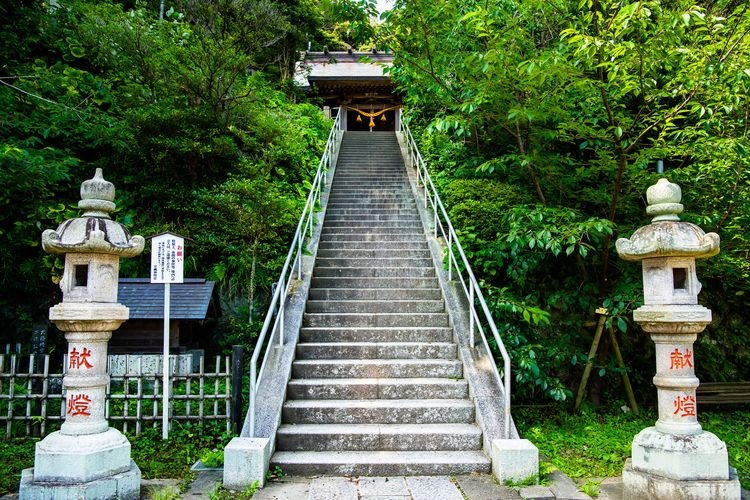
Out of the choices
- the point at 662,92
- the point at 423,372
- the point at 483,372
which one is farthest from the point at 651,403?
the point at 662,92

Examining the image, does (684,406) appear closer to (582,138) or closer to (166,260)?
(582,138)

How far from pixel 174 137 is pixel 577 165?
23.3 ft

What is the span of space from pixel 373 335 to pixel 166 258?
2.78m

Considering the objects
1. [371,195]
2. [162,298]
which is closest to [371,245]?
[371,195]

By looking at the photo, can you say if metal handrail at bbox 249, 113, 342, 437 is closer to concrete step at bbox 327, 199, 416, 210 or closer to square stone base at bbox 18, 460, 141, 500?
concrete step at bbox 327, 199, 416, 210

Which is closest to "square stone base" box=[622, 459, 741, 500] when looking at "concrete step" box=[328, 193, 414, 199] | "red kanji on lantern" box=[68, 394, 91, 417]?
"red kanji on lantern" box=[68, 394, 91, 417]

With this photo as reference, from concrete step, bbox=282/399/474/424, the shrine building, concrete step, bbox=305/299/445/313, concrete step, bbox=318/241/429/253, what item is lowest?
concrete step, bbox=282/399/474/424

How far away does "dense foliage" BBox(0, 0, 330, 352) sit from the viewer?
6961 mm

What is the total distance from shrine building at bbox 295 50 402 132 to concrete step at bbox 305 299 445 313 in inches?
631

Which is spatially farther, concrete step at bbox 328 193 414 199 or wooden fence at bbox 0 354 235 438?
concrete step at bbox 328 193 414 199

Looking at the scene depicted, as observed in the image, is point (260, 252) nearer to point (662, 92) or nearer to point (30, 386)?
point (30, 386)

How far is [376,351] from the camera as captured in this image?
222 inches

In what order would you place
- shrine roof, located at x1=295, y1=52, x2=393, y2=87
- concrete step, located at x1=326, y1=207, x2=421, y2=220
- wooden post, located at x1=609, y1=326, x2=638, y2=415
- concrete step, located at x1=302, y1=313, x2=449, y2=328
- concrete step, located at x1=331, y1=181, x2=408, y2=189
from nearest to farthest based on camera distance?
concrete step, located at x1=302, y1=313, x2=449, y2=328 < wooden post, located at x1=609, y1=326, x2=638, y2=415 < concrete step, located at x1=326, y1=207, x2=421, y2=220 < concrete step, located at x1=331, y1=181, x2=408, y2=189 < shrine roof, located at x1=295, y1=52, x2=393, y2=87

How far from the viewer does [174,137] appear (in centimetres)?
845
